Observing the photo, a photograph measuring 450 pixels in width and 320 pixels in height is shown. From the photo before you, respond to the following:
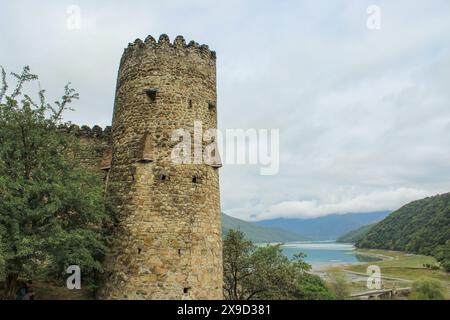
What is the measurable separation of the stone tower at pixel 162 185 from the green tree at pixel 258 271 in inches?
274

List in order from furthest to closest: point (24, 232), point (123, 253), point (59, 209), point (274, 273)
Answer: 1. point (274, 273)
2. point (123, 253)
3. point (59, 209)
4. point (24, 232)

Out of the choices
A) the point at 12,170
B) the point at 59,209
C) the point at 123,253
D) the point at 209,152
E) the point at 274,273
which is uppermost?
the point at 209,152

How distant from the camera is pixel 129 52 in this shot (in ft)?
51.2

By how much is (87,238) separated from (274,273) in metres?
10.9

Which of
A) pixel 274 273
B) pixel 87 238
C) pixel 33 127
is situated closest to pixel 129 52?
pixel 33 127

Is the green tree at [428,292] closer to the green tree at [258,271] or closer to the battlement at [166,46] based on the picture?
the green tree at [258,271]

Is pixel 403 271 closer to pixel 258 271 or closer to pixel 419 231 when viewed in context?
pixel 419 231

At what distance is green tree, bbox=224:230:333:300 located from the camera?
20.6m

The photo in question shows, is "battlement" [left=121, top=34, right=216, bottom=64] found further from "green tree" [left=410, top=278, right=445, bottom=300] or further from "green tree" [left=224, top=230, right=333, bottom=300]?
"green tree" [left=410, top=278, right=445, bottom=300]

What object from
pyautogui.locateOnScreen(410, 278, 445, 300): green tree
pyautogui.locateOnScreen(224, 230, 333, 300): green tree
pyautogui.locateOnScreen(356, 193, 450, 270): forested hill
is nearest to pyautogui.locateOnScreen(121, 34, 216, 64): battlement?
pyautogui.locateOnScreen(224, 230, 333, 300): green tree

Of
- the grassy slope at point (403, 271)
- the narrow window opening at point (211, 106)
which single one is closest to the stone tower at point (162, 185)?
the narrow window opening at point (211, 106)

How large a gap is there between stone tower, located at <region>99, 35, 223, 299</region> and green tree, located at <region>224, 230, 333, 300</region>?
6.96 metres

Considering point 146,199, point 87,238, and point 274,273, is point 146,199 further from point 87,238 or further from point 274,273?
point 274,273

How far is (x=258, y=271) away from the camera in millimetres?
20797
